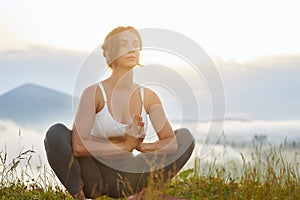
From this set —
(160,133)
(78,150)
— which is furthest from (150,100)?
(78,150)

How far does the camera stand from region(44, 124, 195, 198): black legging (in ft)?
13.0

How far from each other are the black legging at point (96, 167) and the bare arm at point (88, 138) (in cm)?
10

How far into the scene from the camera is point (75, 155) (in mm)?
3980

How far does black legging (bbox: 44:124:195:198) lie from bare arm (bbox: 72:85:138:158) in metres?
→ 0.10

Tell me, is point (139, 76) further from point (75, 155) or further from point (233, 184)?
point (233, 184)

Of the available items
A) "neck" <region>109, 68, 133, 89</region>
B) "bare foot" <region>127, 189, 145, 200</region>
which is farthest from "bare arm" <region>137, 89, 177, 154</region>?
"bare foot" <region>127, 189, 145, 200</region>

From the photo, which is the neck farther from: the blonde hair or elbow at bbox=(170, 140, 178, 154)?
elbow at bbox=(170, 140, 178, 154)

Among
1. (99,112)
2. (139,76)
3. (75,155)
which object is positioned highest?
(139,76)

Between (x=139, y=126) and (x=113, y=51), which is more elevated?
(x=113, y=51)

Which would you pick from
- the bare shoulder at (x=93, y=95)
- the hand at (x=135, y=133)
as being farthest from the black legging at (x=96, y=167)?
the bare shoulder at (x=93, y=95)

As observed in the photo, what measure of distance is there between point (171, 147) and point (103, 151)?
1.85 feet

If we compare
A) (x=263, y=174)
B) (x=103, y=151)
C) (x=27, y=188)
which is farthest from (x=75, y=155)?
(x=263, y=174)

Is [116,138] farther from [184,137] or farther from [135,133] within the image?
[184,137]

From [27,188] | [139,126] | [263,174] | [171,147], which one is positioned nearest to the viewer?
[139,126]
